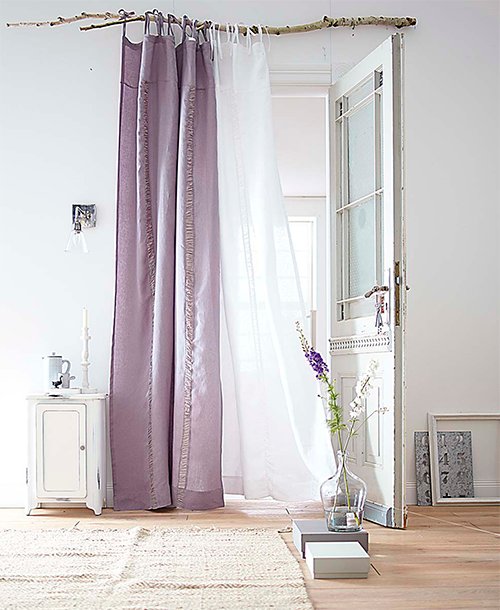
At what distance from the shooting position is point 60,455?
3332mm

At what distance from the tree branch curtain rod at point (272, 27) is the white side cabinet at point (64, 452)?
1.86 m

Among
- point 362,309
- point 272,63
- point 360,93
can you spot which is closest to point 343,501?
point 362,309

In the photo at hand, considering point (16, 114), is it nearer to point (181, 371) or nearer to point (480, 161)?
point (181, 371)

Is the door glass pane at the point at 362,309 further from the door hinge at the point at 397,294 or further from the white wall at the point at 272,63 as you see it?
the white wall at the point at 272,63

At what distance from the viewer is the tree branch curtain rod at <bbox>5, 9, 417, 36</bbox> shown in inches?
142

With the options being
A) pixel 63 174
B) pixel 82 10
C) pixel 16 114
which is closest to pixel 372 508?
pixel 63 174

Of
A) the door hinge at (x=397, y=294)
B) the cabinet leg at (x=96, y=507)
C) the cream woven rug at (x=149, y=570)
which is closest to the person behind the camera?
the cream woven rug at (x=149, y=570)

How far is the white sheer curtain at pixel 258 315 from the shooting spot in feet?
11.5

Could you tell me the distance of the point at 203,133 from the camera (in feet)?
11.8

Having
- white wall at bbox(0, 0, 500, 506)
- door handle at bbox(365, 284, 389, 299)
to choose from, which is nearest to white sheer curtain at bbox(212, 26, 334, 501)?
white wall at bbox(0, 0, 500, 506)

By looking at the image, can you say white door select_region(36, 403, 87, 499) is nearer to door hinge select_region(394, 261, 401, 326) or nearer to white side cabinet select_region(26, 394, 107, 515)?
white side cabinet select_region(26, 394, 107, 515)

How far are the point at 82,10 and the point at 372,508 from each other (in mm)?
2841

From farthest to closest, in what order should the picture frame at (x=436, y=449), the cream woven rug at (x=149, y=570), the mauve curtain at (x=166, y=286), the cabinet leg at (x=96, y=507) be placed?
the picture frame at (x=436, y=449), the mauve curtain at (x=166, y=286), the cabinet leg at (x=96, y=507), the cream woven rug at (x=149, y=570)

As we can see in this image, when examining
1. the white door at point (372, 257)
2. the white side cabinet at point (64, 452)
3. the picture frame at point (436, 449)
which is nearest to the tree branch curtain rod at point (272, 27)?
the white door at point (372, 257)
